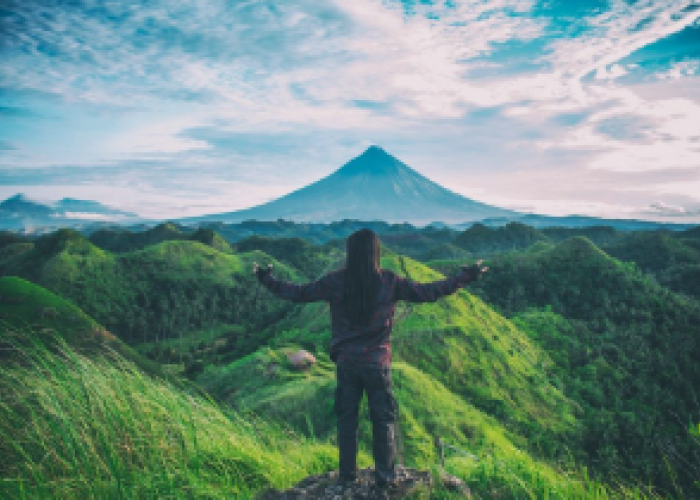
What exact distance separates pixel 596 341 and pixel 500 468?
37.2 m

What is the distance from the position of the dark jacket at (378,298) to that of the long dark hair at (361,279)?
52mm

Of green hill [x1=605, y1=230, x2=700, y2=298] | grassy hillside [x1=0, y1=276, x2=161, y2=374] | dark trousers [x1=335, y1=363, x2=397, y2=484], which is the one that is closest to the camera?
dark trousers [x1=335, y1=363, x2=397, y2=484]

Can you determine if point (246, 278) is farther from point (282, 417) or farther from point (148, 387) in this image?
point (148, 387)

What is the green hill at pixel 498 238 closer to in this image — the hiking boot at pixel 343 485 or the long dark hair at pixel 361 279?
the long dark hair at pixel 361 279

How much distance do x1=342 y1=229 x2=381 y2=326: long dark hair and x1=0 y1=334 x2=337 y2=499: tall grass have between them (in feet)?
4.07

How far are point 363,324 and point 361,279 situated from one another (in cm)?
35

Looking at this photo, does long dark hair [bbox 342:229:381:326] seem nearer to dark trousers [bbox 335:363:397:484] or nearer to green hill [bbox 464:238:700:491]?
dark trousers [bbox 335:363:397:484]

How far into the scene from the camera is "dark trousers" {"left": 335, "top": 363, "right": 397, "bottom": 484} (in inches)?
118

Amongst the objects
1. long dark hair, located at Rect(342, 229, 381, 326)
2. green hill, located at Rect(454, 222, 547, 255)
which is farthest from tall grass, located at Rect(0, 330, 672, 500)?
green hill, located at Rect(454, 222, 547, 255)

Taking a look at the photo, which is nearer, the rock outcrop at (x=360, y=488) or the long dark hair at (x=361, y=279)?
the rock outcrop at (x=360, y=488)

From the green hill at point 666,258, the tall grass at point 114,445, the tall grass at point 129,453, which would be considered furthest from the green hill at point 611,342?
the green hill at point 666,258

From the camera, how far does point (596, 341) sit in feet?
112

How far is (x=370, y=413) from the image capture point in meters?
3.10

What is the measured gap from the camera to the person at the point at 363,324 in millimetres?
3066
